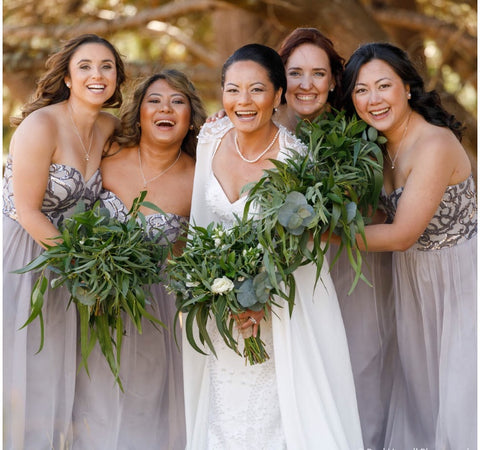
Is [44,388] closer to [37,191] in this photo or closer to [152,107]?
[37,191]

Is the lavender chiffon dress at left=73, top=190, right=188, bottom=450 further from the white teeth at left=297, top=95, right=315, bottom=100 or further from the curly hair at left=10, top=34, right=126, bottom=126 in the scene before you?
the white teeth at left=297, top=95, right=315, bottom=100

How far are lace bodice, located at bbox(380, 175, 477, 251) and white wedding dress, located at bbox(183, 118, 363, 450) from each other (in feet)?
1.90

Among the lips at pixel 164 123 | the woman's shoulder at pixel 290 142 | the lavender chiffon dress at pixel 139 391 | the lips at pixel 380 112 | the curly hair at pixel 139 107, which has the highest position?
the curly hair at pixel 139 107

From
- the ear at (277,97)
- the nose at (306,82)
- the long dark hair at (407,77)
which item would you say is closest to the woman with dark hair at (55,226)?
the ear at (277,97)

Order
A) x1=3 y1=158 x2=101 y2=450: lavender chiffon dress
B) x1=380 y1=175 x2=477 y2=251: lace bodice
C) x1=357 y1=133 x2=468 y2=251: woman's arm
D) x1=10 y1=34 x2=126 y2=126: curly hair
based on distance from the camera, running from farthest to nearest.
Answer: x1=10 y1=34 x2=126 y2=126: curly hair
x1=3 y1=158 x2=101 y2=450: lavender chiffon dress
x1=380 y1=175 x2=477 y2=251: lace bodice
x1=357 y1=133 x2=468 y2=251: woman's arm

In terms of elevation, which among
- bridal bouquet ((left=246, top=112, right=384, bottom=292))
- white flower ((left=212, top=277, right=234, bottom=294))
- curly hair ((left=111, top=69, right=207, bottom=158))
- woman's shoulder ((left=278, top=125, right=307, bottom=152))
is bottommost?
white flower ((left=212, top=277, right=234, bottom=294))

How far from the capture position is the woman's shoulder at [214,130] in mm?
4133

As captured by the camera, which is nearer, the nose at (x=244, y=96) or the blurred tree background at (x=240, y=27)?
the nose at (x=244, y=96)

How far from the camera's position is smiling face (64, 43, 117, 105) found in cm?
418

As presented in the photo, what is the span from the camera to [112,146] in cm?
445

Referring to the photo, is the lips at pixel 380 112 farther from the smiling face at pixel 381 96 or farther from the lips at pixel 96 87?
the lips at pixel 96 87

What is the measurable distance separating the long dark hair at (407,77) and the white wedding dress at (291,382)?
551mm

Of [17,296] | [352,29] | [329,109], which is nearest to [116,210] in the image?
[17,296]

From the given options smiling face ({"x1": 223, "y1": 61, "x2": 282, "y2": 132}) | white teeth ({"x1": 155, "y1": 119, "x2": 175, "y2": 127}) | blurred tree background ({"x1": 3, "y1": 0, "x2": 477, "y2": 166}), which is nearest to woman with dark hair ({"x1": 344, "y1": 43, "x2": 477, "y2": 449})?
smiling face ({"x1": 223, "y1": 61, "x2": 282, "y2": 132})
